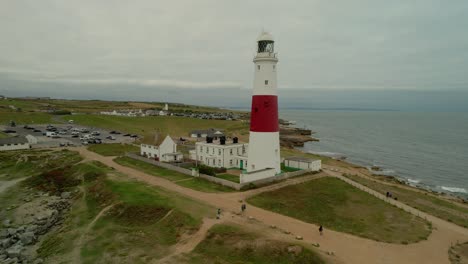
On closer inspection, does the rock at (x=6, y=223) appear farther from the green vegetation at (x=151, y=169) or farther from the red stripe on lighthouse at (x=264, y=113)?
the red stripe on lighthouse at (x=264, y=113)

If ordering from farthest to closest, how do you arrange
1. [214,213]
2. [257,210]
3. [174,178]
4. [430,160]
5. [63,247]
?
[430,160] → [174,178] → [257,210] → [214,213] → [63,247]

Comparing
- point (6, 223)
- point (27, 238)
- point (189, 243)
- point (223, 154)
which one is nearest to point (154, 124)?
point (223, 154)

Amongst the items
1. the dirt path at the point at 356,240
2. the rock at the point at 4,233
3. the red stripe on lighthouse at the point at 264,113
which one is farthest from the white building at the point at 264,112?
the rock at the point at 4,233

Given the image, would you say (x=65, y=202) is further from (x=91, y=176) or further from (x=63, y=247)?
(x=63, y=247)

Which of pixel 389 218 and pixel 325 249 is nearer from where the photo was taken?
pixel 325 249

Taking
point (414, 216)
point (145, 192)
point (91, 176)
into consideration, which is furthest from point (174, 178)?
point (414, 216)

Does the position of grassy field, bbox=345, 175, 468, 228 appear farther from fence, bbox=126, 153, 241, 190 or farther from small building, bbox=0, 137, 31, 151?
small building, bbox=0, 137, 31, 151
